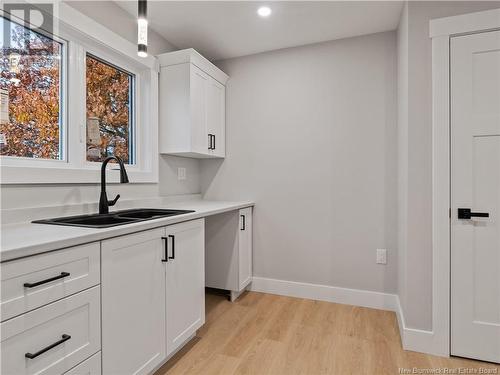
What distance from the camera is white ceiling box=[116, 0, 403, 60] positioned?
7.21 ft

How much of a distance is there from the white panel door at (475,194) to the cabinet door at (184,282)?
5.42ft

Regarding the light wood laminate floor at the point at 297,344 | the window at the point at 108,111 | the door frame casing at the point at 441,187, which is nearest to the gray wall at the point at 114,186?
the window at the point at 108,111

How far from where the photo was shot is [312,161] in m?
2.80

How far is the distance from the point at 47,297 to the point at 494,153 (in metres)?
2.45

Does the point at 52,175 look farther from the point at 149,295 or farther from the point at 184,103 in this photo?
the point at 184,103

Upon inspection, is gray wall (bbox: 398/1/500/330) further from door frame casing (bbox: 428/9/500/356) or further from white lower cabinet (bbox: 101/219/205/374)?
white lower cabinet (bbox: 101/219/205/374)

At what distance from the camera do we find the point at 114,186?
7.06ft

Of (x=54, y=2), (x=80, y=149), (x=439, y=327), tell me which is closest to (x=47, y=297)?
(x=80, y=149)

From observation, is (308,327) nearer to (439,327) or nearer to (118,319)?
(439,327)

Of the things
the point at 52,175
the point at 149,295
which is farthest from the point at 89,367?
the point at 52,175

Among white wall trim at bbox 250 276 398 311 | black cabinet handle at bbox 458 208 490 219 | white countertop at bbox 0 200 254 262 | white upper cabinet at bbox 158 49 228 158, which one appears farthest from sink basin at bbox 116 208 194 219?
black cabinet handle at bbox 458 208 490 219

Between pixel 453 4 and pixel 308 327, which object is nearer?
pixel 453 4

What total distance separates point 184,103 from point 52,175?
1200 millimetres

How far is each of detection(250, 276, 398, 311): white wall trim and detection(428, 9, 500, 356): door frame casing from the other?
590 millimetres
